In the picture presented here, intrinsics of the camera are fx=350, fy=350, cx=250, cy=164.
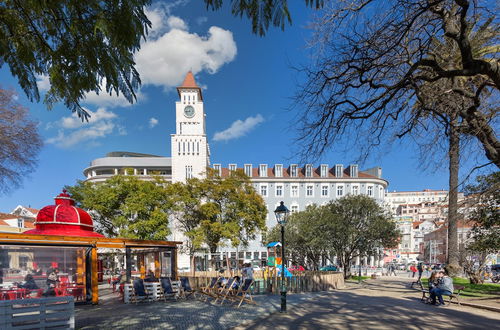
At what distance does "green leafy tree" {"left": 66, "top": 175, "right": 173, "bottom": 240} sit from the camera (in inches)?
1126

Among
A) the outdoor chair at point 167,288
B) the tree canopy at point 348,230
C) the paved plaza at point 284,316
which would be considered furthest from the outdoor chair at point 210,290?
the tree canopy at point 348,230

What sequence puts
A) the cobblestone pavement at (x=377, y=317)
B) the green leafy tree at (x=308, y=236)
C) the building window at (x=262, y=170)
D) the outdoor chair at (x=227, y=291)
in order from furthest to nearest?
the building window at (x=262, y=170), the green leafy tree at (x=308, y=236), the outdoor chair at (x=227, y=291), the cobblestone pavement at (x=377, y=317)

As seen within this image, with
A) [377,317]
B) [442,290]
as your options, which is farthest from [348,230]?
[377,317]

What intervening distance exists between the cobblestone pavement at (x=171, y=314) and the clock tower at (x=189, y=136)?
43.5 metres

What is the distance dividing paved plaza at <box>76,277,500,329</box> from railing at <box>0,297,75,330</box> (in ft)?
5.86

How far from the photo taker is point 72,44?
4703 millimetres

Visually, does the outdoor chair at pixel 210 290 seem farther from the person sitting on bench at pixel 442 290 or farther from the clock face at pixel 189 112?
the clock face at pixel 189 112

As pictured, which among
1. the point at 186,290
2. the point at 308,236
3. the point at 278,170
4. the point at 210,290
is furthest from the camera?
the point at 278,170

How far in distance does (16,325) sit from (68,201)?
9512 millimetres

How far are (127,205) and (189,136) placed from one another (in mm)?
29933

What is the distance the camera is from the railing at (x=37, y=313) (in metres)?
6.77

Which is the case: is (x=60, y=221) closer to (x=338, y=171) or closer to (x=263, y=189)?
(x=263, y=189)

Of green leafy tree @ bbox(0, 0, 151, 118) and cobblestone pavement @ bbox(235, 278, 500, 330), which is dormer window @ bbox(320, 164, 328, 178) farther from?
green leafy tree @ bbox(0, 0, 151, 118)

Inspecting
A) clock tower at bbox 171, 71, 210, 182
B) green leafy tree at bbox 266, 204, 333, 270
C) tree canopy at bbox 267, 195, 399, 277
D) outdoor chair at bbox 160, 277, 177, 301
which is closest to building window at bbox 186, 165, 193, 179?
clock tower at bbox 171, 71, 210, 182
